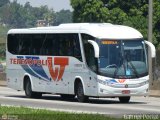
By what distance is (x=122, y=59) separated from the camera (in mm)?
32031

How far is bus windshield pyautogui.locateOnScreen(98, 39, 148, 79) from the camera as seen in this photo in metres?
31.8

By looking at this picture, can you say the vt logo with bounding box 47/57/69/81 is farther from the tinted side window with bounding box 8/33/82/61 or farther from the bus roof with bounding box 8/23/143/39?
the bus roof with bounding box 8/23/143/39

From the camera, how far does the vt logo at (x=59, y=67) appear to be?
34219 mm

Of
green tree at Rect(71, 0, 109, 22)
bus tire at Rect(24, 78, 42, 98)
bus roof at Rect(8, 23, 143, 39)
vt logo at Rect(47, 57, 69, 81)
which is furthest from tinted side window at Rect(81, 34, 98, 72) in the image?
green tree at Rect(71, 0, 109, 22)

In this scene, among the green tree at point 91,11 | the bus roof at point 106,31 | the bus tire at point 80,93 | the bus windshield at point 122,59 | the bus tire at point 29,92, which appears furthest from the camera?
the green tree at point 91,11

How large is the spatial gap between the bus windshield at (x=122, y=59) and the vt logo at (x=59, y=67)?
2.55 m

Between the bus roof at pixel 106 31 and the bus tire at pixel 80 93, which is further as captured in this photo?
the bus tire at pixel 80 93

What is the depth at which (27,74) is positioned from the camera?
121ft

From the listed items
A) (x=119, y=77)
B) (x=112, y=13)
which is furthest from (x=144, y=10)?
(x=119, y=77)

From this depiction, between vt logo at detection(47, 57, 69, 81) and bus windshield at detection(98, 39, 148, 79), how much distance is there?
2545mm

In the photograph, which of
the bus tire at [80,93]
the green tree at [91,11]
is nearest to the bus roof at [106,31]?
the bus tire at [80,93]

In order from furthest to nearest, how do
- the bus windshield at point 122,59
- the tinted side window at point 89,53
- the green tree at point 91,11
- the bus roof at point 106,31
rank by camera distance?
the green tree at point 91,11 → the bus roof at point 106,31 → the tinted side window at point 89,53 → the bus windshield at point 122,59

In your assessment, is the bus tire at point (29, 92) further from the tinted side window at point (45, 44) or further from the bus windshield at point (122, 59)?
the bus windshield at point (122, 59)

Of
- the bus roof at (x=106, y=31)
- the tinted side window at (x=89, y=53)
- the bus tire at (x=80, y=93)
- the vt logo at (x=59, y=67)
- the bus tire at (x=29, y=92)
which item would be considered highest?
the bus roof at (x=106, y=31)
